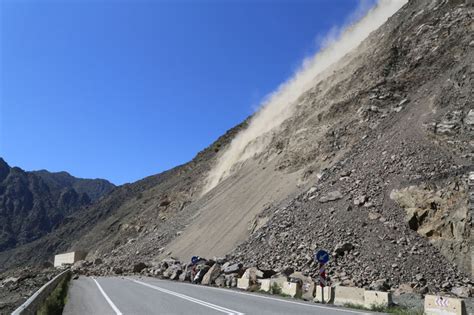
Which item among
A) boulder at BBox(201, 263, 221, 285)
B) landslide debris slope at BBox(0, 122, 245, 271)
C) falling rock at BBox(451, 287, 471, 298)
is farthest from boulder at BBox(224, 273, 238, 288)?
landslide debris slope at BBox(0, 122, 245, 271)

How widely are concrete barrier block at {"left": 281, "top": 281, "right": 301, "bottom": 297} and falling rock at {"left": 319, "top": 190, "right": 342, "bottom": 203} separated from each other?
7788 mm

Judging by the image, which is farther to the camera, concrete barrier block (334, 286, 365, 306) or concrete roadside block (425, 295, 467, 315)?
concrete barrier block (334, 286, 365, 306)

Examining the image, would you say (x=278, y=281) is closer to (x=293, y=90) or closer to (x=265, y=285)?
(x=265, y=285)

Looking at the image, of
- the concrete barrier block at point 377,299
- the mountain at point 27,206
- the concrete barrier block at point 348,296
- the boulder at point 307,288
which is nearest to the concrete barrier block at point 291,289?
the boulder at point 307,288

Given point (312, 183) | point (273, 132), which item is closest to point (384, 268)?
point (312, 183)

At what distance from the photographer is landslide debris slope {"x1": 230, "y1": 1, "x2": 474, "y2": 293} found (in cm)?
1670

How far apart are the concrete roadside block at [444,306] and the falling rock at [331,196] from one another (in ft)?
40.5

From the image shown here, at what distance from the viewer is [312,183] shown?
2645cm

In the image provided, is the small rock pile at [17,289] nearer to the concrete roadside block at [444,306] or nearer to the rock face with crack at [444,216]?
the concrete roadside block at [444,306]

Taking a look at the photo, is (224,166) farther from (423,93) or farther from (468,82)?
(468,82)

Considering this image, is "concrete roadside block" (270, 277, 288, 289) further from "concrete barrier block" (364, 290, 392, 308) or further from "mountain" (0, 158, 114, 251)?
"mountain" (0, 158, 114, 251)

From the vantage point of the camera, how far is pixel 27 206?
524ft

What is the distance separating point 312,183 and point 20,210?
157 m

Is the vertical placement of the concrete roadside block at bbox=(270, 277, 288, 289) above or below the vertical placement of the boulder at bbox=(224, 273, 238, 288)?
above
